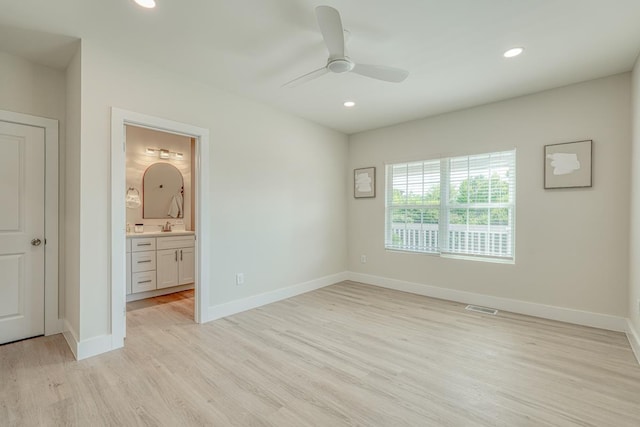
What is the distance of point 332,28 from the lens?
6.29ft

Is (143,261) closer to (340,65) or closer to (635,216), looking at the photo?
(340,65)

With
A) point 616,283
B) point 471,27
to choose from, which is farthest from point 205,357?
point 616,283

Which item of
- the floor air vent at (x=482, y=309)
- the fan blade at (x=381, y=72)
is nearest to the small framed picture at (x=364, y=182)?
the floor air vent at (x=482, y=309)

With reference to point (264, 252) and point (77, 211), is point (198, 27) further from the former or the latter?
point (264, 252)

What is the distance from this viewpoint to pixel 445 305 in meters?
3.82

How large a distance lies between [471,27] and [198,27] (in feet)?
6.79

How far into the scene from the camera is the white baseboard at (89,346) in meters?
2.41

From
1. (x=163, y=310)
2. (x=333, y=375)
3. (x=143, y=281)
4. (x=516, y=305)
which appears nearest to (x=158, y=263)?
(x=143, y=281)

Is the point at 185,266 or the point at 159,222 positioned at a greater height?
the point at 159,222

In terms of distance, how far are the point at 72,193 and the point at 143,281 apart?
1.78 metres

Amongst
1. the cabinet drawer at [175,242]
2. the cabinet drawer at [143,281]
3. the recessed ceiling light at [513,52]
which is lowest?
the cabinet drawer at [143,281]

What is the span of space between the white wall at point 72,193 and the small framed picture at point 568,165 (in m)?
4.64

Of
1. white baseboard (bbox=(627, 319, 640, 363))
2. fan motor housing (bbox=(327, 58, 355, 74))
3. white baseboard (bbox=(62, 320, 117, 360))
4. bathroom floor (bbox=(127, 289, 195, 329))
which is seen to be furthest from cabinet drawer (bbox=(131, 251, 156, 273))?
white baseboard (bbox=(627, 319, 640, 363))

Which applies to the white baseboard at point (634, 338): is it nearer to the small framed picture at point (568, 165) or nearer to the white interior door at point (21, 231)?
the small framed picture at point (568, 165)
